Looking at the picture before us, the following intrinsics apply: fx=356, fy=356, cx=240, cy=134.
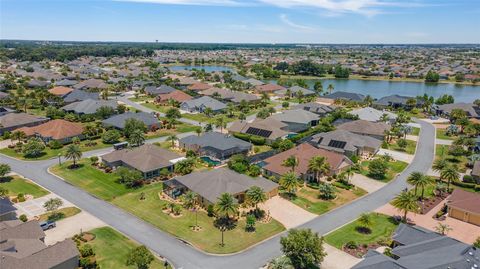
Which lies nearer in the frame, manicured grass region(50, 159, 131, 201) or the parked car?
the parked car

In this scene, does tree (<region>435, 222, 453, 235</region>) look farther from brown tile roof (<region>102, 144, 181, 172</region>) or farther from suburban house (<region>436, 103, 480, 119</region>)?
suburban house (<region>436, 103, 480, 119</region>)

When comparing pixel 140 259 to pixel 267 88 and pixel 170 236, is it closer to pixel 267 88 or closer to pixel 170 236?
pixel 170 236

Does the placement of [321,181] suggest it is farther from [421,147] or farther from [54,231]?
[54,231]

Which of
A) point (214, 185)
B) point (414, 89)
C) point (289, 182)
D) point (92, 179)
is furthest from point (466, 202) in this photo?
point (414, 89)

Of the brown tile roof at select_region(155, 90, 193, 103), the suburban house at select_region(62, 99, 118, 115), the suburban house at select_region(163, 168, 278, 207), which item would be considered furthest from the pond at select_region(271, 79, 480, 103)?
the suburban house at select_region(163, 168, 278, 207)

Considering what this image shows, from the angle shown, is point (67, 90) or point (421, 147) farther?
point (67, 90)

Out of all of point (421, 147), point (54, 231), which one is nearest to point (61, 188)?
point (54, 231)

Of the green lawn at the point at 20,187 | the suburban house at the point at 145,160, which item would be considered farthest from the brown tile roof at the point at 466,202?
the green lawn at the point at 20,187
